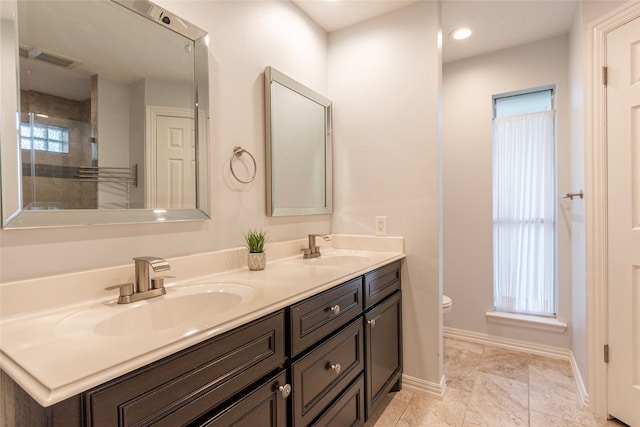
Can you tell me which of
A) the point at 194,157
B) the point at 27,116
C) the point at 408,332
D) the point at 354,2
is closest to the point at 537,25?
the point at 354,2

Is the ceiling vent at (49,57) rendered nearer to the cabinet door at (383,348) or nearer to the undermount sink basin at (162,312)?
the undermount sink basin at (162,312)

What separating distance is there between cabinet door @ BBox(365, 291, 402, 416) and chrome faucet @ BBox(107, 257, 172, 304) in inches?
37.1

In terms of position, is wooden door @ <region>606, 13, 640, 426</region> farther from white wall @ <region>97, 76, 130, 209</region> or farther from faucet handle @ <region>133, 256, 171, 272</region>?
white wall @ <region>97, 76, 130, 209</region>

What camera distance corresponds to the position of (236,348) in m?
0.88

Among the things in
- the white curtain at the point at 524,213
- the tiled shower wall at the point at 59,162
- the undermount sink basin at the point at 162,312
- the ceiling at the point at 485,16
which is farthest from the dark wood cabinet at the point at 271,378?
the ceiling at the point at 485,16

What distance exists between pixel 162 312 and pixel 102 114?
71 cm

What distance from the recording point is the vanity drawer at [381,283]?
1596 millimetres

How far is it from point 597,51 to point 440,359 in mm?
1898

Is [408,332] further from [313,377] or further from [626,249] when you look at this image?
[626,249]

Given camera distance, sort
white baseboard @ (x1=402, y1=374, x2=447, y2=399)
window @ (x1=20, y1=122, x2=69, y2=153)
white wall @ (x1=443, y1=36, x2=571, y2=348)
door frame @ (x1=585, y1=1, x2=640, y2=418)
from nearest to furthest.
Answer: window @ (x1=20, y1=122, x2=69, y2=153) < door frame @ (x1=585, y1=1, x2=640, y2=418) < white baseboard @ (x1=402, y1=374, x2=447, y2=399) < white wall @ (x1=443, y1=36, x2=571, y2=348)

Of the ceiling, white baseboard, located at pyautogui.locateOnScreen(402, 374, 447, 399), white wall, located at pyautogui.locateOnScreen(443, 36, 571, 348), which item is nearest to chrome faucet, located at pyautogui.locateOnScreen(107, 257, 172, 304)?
white baseboard, located at pyautogui.locateOnScreen(402, 374, 447, 399)

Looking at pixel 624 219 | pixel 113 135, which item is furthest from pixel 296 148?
pixel 624 219

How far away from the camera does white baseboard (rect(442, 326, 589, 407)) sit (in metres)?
2.38

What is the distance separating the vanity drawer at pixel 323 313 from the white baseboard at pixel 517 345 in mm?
1727
